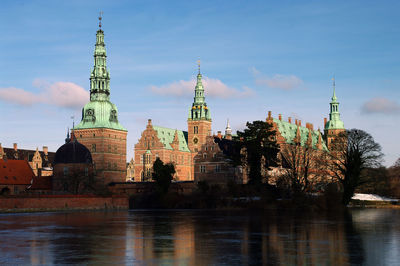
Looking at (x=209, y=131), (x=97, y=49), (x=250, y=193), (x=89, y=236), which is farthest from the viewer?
(x=209, y=131)

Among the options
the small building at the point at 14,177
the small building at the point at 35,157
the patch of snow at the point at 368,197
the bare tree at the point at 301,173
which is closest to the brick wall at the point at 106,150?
the small building at the point at 35,157

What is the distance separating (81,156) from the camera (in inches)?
3954

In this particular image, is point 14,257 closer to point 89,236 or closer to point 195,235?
point 89,236

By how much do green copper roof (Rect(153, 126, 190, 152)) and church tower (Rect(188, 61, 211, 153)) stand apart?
187 centimetres

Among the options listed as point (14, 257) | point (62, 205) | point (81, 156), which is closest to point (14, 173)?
point (81, 156)

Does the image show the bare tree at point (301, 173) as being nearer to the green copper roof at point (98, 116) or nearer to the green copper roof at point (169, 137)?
the green copper roof at point (98, 116)

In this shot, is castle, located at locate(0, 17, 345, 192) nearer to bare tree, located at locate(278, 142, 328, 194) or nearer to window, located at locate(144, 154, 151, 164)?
window, located at locate(144, 154, 151, 164)

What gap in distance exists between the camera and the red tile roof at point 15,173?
9751 cm

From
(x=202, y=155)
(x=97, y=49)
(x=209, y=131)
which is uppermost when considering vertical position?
(x=97, y=49)

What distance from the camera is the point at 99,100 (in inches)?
5138

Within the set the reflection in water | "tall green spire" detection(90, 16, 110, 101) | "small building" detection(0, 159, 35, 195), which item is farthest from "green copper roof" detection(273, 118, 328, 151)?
the reflection in water

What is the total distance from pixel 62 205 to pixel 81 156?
23233 millimetres

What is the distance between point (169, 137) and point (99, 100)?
25.7m

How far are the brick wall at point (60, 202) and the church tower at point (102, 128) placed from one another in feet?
130
